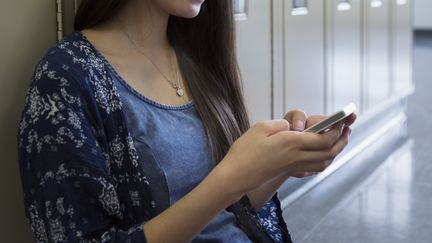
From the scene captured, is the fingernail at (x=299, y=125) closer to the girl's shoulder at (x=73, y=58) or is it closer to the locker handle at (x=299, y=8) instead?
the girl's shoulder at (x=73, y=58)

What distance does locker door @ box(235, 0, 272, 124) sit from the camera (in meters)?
1.83

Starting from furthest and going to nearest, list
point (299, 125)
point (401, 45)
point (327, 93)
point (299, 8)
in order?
point (401, 45) < point (327, 93) < point (299, 8) < point (299, 125)

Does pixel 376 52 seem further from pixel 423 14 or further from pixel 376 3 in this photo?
pixel 423 14

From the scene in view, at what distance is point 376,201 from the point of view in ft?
7.64

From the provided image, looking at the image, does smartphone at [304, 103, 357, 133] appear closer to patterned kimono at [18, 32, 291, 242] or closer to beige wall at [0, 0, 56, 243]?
patterned kimono at [18, 32, 291, 242]

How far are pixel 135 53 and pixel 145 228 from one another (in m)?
0.30

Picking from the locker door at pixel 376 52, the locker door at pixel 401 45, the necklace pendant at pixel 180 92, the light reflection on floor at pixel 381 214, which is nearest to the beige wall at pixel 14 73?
the necklace pendant at pixel 180 92

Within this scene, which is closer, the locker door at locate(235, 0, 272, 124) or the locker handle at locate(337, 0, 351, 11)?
the locker door at locate(235, 0, 272, 124)

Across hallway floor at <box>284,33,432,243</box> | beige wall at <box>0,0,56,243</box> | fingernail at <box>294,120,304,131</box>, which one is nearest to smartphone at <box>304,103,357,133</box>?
fingernail at <box>294,120,304,131</box>

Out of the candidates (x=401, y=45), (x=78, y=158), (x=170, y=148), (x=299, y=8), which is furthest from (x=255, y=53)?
(x=401, y=45)

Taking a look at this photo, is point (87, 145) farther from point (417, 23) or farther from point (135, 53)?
point (417, 23)

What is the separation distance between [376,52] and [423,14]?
16.8 feet

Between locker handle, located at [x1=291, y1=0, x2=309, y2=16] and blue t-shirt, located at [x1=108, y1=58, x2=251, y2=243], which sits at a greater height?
locker handle, located at [x1=291, y1=0, x2=309, y2=16]

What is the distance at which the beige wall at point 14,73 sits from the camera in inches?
33.8
